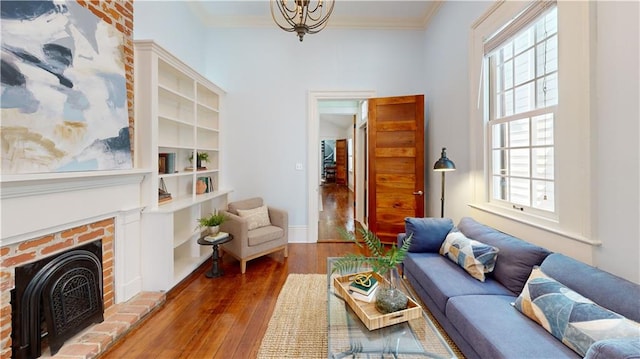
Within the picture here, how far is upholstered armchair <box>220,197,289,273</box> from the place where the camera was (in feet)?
10.1

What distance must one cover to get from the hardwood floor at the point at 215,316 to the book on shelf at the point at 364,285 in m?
0.84

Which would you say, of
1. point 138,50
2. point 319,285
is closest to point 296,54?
point 138,50

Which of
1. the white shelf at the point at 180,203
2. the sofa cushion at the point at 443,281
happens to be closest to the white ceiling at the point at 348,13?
the white shelf at the point at 180,203

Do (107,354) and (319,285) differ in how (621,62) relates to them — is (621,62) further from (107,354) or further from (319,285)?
(107,354)

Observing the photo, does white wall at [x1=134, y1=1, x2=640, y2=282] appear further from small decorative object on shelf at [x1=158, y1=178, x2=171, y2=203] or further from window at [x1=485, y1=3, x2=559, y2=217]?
small decorative object on shelf at [x1=158, y1=178, x2=171, y2=203]

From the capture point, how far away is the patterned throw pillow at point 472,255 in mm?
1984

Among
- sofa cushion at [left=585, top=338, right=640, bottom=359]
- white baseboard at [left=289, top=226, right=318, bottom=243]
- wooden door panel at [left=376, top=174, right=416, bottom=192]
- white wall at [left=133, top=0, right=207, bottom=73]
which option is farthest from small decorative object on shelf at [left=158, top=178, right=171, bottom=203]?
sofa cushion at [left=585, top=338, right=640, bottom=359]

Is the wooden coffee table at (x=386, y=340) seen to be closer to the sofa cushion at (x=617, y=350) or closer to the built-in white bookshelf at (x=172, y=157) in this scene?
the sofa cushion at (x=617, y=350)

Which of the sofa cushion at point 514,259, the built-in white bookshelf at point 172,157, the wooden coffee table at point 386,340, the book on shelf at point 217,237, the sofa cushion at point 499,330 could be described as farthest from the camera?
the book on shelf at point 217,237

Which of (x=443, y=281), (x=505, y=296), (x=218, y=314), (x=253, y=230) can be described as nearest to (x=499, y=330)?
(x=505, y=296)

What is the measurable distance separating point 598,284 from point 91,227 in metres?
3.31

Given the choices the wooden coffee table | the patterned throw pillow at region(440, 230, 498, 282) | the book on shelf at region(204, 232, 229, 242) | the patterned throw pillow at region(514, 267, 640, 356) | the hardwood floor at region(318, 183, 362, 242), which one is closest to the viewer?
the patterned throw pillow at region(514, 267, 640, 356)

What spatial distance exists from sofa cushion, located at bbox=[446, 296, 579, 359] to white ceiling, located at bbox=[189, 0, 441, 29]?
152 inches

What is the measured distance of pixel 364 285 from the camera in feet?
5.62
